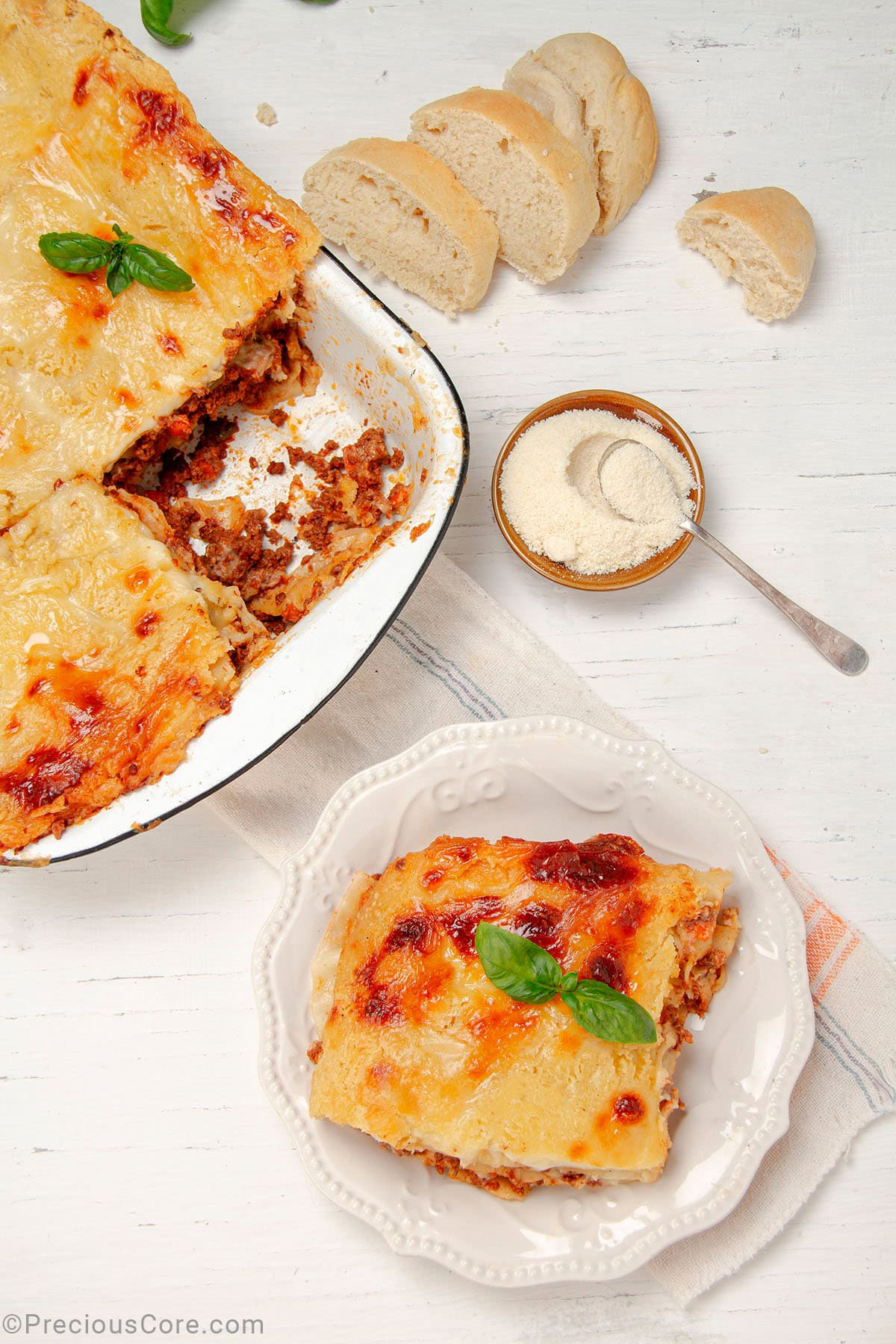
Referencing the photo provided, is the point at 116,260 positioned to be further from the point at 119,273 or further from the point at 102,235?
the point at 102,235

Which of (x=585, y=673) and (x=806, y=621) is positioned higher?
(x=806, y=621)

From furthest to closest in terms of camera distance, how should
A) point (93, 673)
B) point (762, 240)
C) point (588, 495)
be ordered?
1. point (762, 240)
2. point (588, 495)
3. point (93, 673)

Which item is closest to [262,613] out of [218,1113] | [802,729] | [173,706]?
[173,706]

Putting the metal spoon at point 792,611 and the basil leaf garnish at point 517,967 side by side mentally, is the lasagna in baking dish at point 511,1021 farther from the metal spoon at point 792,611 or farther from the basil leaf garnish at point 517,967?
the metal spoon at point 792,611

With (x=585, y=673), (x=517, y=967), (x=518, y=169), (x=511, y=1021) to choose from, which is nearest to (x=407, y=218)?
(x=518, y=169)

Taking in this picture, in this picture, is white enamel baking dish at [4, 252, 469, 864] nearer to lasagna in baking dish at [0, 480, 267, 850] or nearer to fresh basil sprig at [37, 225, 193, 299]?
lasagna in baking dish at [0, 480, 267, 850]

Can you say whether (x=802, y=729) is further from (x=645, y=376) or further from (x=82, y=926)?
(x=82, y=926)

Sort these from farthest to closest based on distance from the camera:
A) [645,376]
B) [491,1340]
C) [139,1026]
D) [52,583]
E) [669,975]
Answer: [645,376], [139,1026], [491,1340], [52,583], [669,975]
